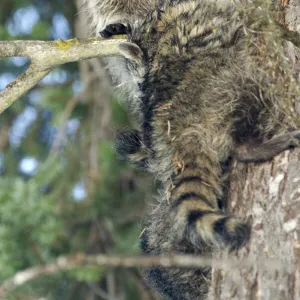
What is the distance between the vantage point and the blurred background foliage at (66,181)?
14.6 ft

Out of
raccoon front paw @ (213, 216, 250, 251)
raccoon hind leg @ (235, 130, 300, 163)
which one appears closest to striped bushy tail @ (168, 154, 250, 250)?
raccoon front paw @ (213, 216, 250, 251)

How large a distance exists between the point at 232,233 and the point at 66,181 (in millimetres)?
3369

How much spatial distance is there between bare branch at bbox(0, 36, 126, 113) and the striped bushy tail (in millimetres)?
728

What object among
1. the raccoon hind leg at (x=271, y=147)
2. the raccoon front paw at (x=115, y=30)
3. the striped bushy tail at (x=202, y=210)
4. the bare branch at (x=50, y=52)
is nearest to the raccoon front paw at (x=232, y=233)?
the striped bushy tail at (x=202, y=210)

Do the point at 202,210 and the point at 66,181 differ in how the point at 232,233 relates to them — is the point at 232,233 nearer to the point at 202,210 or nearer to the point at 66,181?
the point at 202,210

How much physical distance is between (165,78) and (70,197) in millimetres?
2827

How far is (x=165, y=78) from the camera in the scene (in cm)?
282

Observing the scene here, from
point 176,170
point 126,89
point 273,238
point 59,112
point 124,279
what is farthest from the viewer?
point 59,112

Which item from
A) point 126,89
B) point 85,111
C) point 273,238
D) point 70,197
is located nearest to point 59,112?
point 85,111

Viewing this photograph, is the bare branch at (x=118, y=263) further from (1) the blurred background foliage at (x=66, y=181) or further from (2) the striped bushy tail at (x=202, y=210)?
(1) the blurred background foliage at (x=66, y=181)

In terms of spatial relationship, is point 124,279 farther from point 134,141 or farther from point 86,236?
point 134,141

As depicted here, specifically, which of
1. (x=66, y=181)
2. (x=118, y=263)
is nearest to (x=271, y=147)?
(x=118, y=263)

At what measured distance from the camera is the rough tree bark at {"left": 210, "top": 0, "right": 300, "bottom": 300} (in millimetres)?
2221

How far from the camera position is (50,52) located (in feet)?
9.98
